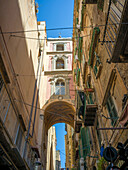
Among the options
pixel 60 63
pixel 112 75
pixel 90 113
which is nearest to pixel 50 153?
pixel 60 63

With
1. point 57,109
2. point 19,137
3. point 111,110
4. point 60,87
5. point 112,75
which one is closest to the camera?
point 112,75

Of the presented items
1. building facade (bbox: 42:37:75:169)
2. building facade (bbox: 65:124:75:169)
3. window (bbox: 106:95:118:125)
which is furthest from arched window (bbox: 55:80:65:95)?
window (bbox: 106:95:118:125)

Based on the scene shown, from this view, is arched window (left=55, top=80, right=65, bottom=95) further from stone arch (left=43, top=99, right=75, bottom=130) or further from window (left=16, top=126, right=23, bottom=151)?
window (left=16, top=126, right=23, bottom=151)

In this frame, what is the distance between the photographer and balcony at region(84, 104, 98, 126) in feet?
28.3

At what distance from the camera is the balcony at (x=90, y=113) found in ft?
28.3

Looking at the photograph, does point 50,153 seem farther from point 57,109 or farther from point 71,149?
point 57,109

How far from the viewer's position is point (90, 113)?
30.2 feet

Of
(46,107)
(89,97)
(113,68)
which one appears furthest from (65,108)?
(113,68)

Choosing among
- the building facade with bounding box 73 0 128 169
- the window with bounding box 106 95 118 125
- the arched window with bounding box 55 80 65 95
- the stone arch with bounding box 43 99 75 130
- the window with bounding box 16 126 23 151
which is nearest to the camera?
the building facade with bounding box 73 0 128 169

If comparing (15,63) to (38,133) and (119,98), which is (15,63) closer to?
(119,98)

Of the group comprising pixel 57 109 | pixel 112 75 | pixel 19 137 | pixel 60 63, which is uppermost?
pixel 60 63

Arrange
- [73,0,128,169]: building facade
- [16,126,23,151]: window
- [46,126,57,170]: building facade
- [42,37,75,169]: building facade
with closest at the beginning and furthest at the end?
[73,0,128,169]: building facade
[16,126,23,151]: window
[42,37,75,169]: building facade
[46,126,57,170]: building facade

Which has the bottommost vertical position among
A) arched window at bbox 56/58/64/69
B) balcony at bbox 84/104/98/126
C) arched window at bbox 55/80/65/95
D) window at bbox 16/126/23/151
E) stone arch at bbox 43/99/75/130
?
window at bbox 16/126/23/151

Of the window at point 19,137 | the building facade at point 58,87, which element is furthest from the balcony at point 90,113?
the building facade at point 58,87
